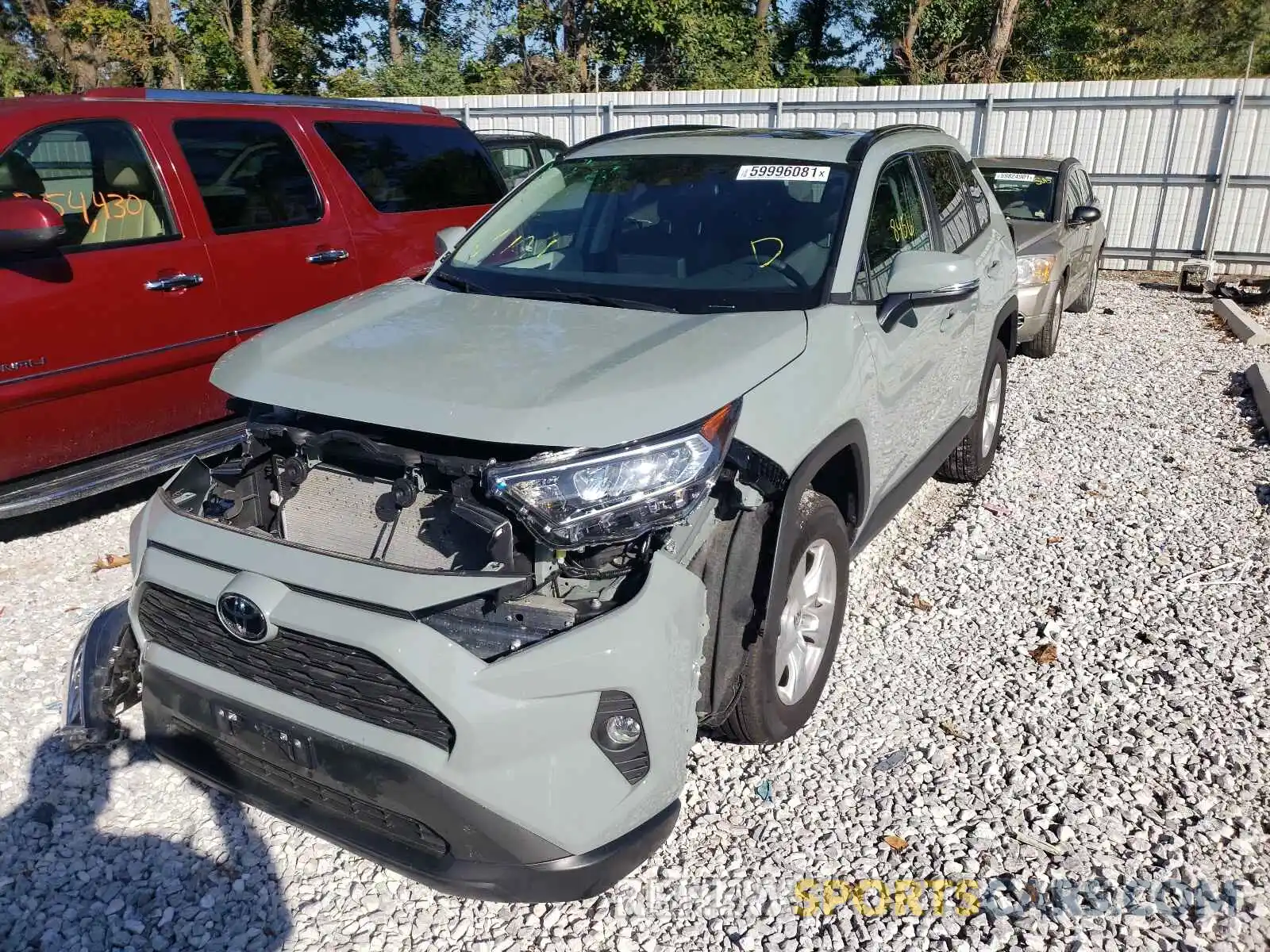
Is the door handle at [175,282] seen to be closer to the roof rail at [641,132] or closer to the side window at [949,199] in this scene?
the roof rail at [641,132]

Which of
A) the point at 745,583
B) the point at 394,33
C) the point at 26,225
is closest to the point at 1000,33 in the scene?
the point at 394,33

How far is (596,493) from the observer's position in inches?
92.7

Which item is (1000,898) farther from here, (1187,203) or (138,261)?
(1187,203)

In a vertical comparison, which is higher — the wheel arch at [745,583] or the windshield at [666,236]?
the windshield at [666,236]

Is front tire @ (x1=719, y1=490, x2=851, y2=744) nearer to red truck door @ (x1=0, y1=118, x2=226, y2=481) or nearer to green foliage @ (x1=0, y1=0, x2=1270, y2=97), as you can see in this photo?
red truck door @ (x1=0, y1=118, x2=226, y2=481)

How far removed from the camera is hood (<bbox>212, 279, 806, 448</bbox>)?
7.83ft

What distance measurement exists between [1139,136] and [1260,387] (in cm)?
751

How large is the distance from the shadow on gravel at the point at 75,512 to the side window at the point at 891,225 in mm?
3624

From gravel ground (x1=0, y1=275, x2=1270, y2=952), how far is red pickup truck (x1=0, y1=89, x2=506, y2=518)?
0.66m

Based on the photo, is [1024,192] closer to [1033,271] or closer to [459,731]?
[1033,271]

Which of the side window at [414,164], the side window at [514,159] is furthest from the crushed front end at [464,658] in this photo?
the side window at [514,159]

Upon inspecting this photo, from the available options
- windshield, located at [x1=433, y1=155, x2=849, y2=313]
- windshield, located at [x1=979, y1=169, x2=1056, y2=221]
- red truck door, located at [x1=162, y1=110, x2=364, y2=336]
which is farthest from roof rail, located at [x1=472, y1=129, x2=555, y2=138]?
windshield, located at [x1=433, y1=155, x2=849, y2=313]

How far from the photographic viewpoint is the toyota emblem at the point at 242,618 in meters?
2.27

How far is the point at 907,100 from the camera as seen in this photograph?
45.4 feet
